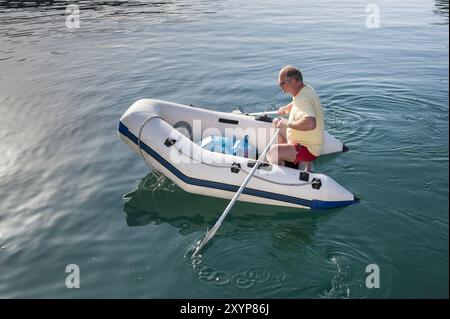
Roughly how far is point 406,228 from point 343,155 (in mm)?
A: 2241

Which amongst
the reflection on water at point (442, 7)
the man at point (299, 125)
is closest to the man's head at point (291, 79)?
the man at point (299, 125)

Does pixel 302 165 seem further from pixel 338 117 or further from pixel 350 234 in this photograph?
pixel 338 117

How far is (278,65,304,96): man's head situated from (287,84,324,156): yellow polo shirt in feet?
0.32

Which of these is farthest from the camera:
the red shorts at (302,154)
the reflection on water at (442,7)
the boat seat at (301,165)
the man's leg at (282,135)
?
the reflection on water at (442,7)

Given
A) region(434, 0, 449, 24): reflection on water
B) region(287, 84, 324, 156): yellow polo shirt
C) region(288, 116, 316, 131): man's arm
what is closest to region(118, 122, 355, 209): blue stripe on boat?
region(287, 84, 324, 156): yellow polo shirt

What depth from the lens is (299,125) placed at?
623 centimetres

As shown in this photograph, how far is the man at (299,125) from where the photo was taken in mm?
6180

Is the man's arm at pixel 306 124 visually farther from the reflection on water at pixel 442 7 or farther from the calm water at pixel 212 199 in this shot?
the reflection on water at pixel 442 7

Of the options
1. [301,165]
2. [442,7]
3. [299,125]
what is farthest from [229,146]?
[442,7]

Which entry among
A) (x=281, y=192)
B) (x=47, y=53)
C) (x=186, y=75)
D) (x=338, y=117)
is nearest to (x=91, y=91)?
(x=186, y=75)

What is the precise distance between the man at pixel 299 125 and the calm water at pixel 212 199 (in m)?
0.86

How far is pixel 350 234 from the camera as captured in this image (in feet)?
19.0

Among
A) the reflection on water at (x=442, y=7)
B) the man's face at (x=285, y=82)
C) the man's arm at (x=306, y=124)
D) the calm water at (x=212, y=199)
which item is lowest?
the calm water at (x=212, y=199)

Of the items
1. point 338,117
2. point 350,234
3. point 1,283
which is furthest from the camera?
point 338,117
